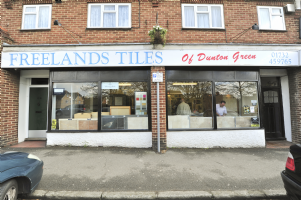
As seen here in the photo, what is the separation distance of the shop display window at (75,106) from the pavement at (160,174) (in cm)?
101

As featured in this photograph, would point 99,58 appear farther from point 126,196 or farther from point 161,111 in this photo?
point 126,196

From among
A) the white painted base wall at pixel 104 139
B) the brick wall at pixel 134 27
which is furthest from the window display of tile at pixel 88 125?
the brick wall at pixel 134 27

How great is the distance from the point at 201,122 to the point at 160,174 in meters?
3.22

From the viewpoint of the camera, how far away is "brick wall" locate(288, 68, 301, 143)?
240 inches

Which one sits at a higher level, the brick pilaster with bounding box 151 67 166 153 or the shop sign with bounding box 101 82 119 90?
the shop sign with bounding box 101 82 119 90

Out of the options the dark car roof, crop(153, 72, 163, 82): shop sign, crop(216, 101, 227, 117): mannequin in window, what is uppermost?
crop(153, 72, 163, 82): shop sign

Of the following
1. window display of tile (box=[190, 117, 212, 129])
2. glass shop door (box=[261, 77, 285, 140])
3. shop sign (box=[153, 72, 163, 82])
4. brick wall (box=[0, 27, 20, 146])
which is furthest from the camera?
glass shop door (box=[261, 77, 285, 140])

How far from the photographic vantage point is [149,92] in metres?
5.84

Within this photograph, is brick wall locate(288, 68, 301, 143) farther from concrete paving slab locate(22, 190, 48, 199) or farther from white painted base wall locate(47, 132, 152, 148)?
concrete paving slab locate(22, 190, 48, 199)

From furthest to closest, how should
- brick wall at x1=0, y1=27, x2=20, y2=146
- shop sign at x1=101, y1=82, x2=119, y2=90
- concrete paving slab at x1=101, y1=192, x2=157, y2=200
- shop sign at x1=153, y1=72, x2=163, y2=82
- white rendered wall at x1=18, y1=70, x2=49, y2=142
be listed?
1. white rendered wall at x1=18, y1=70, x2=49, y2=142
2. shop sign at x1=101, y1=82, x2=119, y2=90
3. brick wall at x1=0, y1=27, x2=20, y2=146
4. shop sign at x1=153, y1=72, x2=163, y2=82
5. concrete paving slab at x1=101, y1=192, x2=157, y2=200

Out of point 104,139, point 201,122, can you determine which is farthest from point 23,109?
point 201,122

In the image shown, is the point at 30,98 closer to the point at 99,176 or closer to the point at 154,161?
the point at 99,176

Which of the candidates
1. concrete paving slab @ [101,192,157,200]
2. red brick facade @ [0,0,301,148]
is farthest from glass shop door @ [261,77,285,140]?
concrete paving slab @ [101,192,157,200]

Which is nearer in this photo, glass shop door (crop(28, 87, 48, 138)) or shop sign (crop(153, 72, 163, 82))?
shop sign (crop(153, 72, 163, 82))
